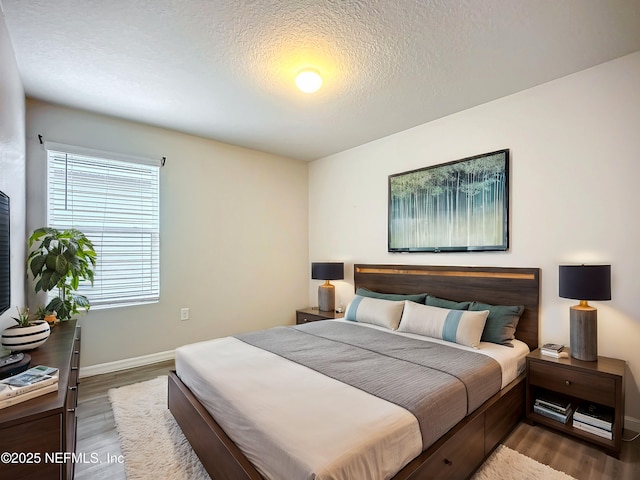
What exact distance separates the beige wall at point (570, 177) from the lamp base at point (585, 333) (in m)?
0.23

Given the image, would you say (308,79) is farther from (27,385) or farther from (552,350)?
(552,350)

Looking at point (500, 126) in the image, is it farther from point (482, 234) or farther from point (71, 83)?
point (71, 83)

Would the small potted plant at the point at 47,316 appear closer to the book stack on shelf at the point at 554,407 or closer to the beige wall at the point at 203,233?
the beige wall at the point at 203,233

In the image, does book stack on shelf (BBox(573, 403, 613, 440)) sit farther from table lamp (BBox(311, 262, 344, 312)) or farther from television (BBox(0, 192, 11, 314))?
television (BBox(0, 192, 11, 314))

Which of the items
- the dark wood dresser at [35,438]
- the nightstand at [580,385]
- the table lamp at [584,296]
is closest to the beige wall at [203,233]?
the dark wood dresser at [35,438]

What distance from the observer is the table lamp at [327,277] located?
4148 mm

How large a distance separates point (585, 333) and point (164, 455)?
295cm

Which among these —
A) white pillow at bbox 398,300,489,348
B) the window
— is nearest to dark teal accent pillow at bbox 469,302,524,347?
white pillow at bbox 398,300,489,348

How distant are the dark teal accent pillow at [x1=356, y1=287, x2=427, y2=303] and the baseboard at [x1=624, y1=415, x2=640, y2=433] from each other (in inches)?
65.9

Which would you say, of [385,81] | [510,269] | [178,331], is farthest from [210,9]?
[178,331]

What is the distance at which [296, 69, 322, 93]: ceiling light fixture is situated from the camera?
239cm

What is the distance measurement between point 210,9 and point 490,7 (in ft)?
5.32

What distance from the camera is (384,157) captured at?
3.94 m

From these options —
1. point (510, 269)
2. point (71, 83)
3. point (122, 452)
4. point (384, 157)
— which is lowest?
point (122, 452)
